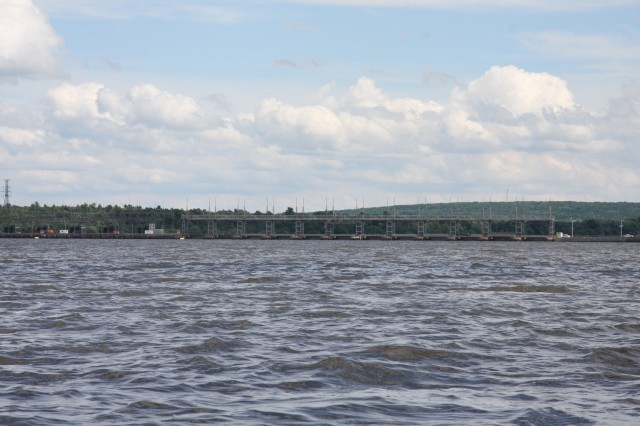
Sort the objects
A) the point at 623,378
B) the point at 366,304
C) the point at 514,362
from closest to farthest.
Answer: the point at 623,378, the point at 514,362, the point at 366,304

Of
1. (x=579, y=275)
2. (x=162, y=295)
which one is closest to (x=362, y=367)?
(x=162, y=295)

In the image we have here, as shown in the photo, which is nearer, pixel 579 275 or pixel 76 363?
pixel 76 363

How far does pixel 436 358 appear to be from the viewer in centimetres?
3005

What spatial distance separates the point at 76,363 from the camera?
28.2m

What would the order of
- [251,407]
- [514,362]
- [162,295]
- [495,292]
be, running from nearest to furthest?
[251,407]
[514,362]
[162,295]
[495,292]

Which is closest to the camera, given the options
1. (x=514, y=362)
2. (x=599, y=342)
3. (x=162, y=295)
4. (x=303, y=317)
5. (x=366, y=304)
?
(x=514, y=362)

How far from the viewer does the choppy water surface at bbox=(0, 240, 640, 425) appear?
2209 cm

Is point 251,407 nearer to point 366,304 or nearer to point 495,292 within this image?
point 366,304

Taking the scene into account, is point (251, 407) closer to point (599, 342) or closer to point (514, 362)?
point (514, 362)

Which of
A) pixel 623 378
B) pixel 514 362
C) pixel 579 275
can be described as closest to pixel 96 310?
pixel 514 362

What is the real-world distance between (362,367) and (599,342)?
10.7 meters

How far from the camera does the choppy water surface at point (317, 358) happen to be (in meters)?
22.1

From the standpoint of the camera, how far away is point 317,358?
97.0 ft

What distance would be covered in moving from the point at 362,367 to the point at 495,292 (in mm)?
32892
